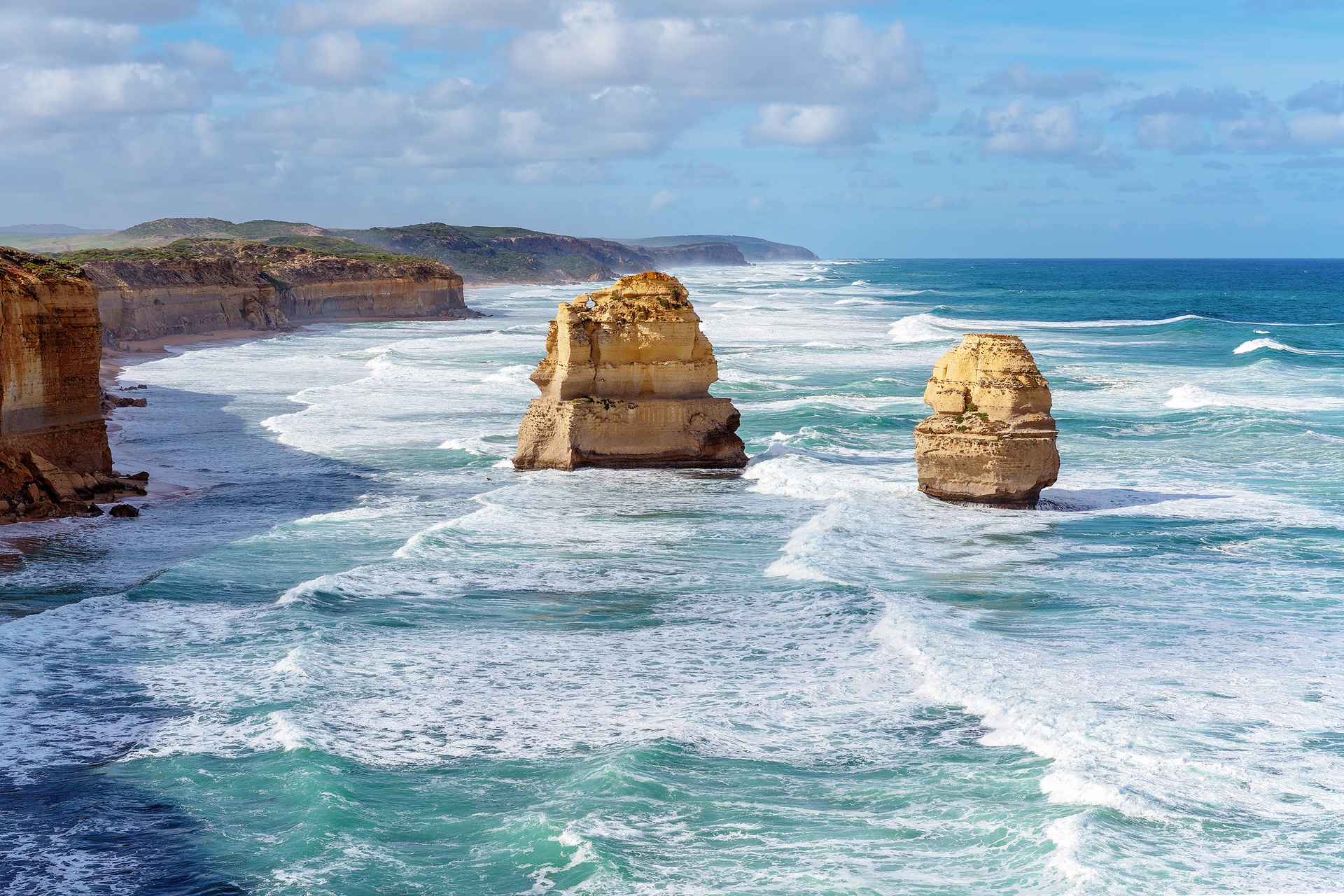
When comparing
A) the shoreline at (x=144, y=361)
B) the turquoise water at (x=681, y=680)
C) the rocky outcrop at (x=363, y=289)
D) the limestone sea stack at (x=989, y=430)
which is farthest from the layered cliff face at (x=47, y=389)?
the rocky outcrop at (x=363, y=289)

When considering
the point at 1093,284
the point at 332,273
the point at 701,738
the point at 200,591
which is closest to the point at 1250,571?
the point at 701,738

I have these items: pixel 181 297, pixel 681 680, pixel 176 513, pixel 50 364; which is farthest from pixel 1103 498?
pixel 181 297

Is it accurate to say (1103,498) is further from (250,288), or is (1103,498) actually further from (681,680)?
(250,288)

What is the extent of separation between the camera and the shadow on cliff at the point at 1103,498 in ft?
67.8

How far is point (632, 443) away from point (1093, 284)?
416 feet

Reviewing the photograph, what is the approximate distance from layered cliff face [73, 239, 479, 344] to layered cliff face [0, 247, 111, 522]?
3650 cm

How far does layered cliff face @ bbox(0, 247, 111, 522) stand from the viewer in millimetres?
20453

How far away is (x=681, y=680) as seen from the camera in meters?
12.4

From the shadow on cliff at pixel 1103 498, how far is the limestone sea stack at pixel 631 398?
6.20 m

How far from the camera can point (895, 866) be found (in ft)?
28.4

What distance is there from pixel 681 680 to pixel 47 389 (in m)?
15.0

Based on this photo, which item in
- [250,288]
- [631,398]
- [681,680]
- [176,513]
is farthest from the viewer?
[250,288]

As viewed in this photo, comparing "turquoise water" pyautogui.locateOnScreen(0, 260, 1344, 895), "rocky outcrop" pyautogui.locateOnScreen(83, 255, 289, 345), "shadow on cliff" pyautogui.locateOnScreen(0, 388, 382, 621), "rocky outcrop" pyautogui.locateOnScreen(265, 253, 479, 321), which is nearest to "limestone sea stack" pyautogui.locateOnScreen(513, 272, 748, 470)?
"turquoise water" pyautogui.locateOnScreen(0, 260, 1344, 895)

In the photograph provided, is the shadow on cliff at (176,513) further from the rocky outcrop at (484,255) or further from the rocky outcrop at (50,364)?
the rocky outcrop at (484,255)
